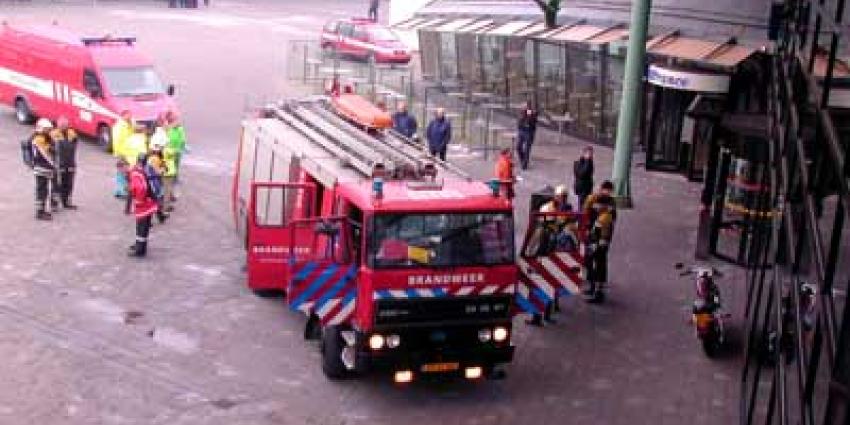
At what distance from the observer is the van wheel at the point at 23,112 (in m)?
26.9

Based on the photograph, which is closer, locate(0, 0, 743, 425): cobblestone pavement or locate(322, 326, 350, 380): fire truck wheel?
locate(0, 0, 743, 425): cobblestone pavement

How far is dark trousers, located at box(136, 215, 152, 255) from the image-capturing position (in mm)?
16719

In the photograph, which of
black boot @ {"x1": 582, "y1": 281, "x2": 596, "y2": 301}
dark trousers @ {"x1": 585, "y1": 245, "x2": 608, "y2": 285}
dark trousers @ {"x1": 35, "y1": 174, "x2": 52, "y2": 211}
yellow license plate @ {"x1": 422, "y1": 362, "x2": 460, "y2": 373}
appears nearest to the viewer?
yellow license plate @ {"x1": 422, "y1": 362, "x2": 460, "y2": 373}

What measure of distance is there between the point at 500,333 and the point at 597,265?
13.8ft

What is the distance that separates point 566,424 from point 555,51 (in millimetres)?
18846

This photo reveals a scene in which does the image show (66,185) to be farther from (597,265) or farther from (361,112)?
(597,265)

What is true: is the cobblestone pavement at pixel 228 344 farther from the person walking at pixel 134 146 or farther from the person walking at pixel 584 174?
the person walking at pixel 584 174

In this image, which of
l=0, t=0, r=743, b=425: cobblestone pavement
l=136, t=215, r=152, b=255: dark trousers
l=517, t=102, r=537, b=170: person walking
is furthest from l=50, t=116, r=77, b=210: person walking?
l=517, t=102, r=537, b=170: person walking

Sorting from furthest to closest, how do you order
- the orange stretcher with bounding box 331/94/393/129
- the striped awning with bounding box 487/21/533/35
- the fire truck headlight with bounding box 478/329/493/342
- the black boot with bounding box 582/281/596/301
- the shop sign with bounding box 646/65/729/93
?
the striped awning with bounding box 487/21/533/35
the shop sign with bounding box 646/65/729/93
the black boot with bounding box 582/281/596/301
the orange stretcher with bounding box 331/94/393/129
the fire truck headlight with bounding box 478/329/493/342

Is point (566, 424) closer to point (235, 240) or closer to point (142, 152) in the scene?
point (235, 240)

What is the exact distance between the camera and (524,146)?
24.9m

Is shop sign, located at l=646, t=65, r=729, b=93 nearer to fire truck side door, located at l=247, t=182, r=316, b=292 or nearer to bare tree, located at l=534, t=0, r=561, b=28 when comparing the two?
fire truck side door, located at l=247, t=182, r=316, b=292

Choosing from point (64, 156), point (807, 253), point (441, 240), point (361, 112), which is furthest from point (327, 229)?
point (64, 156)

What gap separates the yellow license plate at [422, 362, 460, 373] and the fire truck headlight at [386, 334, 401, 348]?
0.41 meters
